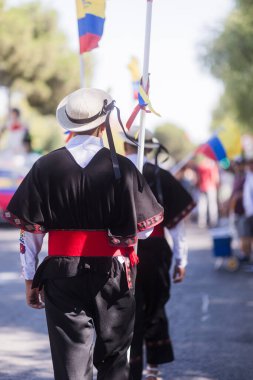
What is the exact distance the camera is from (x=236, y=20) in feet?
124

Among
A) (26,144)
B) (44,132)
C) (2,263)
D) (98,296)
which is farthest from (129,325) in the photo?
(44,132)

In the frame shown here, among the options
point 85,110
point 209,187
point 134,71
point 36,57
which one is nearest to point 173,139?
point 36,57

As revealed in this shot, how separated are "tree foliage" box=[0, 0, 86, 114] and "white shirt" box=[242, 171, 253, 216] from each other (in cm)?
3550

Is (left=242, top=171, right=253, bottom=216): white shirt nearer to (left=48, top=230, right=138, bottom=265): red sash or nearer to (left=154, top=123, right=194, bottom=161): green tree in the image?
(left=48, top=230, right=138, bottom=265): red sash

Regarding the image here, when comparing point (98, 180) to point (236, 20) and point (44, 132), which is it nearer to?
point (236, 20)

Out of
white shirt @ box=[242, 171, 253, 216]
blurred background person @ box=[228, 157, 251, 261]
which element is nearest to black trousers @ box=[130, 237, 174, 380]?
white shirt @ box=[242, 171, 253, 216]

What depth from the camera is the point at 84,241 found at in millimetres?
4125

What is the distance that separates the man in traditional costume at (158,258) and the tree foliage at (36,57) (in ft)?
137

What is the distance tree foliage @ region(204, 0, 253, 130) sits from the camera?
122 feet

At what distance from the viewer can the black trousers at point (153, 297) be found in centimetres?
578

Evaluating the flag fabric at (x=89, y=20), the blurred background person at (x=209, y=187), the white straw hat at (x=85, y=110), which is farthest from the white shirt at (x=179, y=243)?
the blurred background person at (x=209, y=187)

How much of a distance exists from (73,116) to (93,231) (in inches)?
23.5

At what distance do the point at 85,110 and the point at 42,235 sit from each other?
657 millimetres

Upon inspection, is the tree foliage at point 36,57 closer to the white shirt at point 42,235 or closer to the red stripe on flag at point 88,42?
the red stripe on flag at point 88,42
